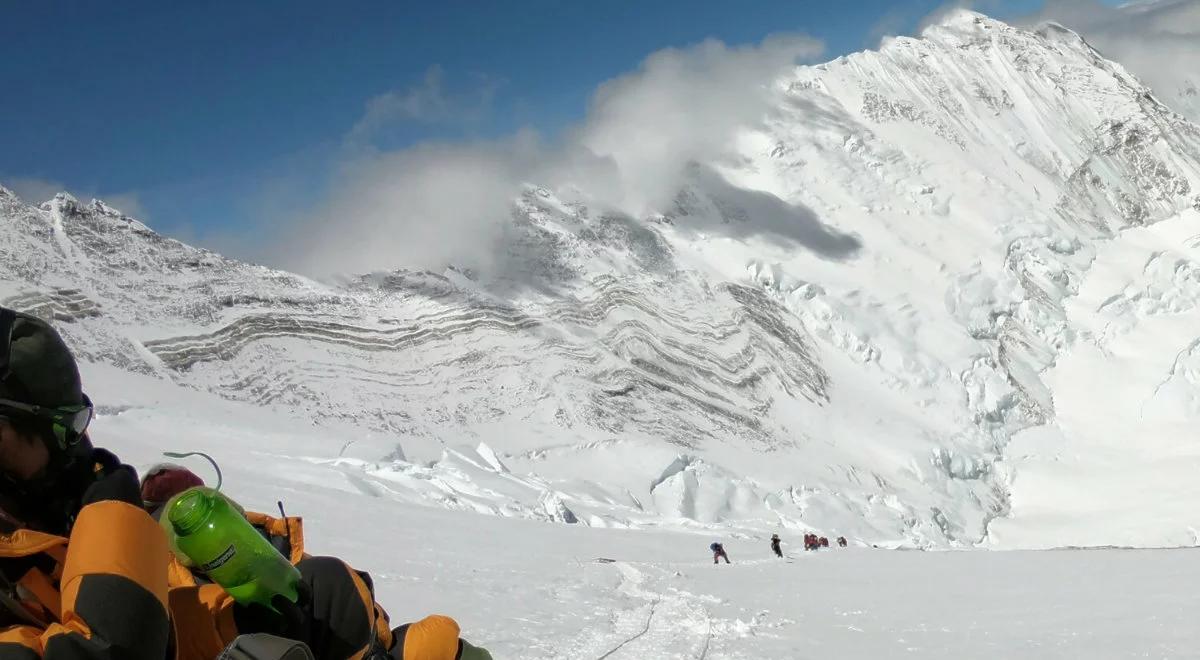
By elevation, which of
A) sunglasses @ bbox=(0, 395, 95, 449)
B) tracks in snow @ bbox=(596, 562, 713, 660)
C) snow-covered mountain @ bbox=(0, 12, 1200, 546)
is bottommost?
tracks in snow @ bbox=(596, 562, 713, 660)

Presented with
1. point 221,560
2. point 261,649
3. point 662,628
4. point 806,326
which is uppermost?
point 806,326

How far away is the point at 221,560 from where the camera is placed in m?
3.48

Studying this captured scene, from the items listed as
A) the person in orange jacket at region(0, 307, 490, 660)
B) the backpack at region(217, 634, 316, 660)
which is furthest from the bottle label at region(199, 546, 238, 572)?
the backpack at region(217, 634, 316, 660)

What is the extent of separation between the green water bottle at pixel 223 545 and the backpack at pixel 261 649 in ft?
1.91

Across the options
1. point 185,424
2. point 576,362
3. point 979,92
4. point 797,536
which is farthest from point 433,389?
point 979,92

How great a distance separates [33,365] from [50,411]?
0.49 ft

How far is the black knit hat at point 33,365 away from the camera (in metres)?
2.74

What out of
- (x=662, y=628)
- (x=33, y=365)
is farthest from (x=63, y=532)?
(x=662, y=628)

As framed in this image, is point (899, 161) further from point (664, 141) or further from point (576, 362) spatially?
point (576, 362)

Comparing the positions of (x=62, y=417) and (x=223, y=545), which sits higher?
(x=62, y=417)

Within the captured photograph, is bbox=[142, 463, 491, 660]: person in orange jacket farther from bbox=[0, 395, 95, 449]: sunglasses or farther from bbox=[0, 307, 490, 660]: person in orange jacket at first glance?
bbox=[0, 395, 95, 449]: sunglasses

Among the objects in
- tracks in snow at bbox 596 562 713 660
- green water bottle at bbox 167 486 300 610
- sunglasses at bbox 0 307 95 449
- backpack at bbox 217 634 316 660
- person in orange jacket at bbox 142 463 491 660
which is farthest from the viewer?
tracks in snow at bbox 596 562 713 660

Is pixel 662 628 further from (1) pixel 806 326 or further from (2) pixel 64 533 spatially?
(1) pixel 806 326

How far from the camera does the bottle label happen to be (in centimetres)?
346
